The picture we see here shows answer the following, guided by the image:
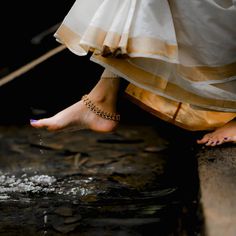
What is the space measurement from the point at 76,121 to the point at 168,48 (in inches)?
25.2

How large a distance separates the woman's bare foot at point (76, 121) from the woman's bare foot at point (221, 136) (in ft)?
1.55

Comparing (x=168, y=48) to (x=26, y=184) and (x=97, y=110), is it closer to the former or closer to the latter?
(x=97, y=110)

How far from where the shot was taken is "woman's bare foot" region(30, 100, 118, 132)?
8.94 ft

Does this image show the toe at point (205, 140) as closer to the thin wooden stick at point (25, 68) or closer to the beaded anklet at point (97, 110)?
the beaded anklet at point (97, 110)

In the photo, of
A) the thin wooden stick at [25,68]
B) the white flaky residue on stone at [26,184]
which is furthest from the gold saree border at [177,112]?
the thin wooden stick at [25,68]

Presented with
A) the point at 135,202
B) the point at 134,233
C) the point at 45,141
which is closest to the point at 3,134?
the point at 45,141

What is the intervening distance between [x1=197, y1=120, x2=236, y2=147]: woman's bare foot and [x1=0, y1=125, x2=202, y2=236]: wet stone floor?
14 cm

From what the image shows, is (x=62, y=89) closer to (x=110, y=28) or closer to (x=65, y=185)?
(x=65, y=185)

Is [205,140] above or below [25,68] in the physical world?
above

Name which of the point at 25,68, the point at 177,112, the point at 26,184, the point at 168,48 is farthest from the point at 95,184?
the point at 25,68

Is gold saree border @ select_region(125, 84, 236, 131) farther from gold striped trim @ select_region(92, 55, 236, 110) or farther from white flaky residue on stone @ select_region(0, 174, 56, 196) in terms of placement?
white flaky residue on stone @ select_region(0, 174, 56, 196)

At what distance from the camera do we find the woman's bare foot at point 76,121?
2725 mm

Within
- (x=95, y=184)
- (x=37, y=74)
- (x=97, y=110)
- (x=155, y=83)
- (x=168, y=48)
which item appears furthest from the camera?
(x=37, y=74)

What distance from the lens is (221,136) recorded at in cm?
264
